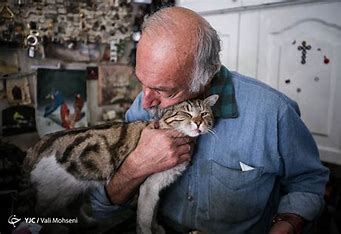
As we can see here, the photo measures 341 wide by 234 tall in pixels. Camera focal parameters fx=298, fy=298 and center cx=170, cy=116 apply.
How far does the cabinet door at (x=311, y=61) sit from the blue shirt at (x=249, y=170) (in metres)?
0.39

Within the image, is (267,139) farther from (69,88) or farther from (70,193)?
(69,88)

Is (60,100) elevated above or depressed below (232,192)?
above

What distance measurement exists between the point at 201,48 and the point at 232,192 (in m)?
0.35

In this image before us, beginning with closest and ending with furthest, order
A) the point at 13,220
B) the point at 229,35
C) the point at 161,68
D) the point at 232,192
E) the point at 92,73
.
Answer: the point at 13,220 < the point at 161,68 < the point at 232,192 < the point at 229,35 < the point at 92,73

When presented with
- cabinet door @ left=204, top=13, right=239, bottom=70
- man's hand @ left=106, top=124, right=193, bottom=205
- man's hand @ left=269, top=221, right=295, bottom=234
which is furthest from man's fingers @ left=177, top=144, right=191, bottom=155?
cabinet door @ left=204, top=13, right=239, bottom=70

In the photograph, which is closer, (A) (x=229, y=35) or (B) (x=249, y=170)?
(B) (x=249, y=170)

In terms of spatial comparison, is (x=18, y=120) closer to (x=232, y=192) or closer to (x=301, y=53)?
(x=232, y=192)

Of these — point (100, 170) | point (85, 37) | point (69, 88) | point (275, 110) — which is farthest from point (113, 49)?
point (275, 110)

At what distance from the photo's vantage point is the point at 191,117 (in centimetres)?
72

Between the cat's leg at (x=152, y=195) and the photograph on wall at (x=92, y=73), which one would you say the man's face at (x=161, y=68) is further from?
the photograph on wall at (x=92, y=73)

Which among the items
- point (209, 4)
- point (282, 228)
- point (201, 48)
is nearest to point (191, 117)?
point (201, 48)

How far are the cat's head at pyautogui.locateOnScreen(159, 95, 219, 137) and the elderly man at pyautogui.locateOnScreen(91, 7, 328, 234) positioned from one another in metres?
0.02

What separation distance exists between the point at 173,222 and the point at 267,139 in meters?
0.31

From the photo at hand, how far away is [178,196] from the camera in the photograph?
30.5 inches
